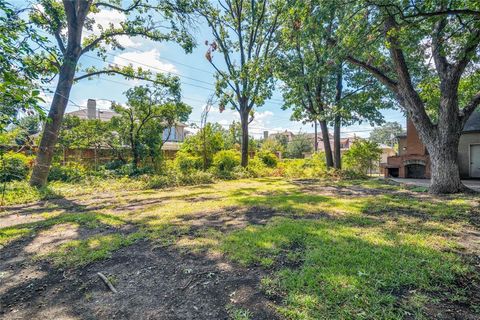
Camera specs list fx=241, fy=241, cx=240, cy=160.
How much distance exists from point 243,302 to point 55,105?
9805 millimetres

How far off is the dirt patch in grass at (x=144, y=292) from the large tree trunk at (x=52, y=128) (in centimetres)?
728

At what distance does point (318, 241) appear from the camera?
3.29 metres

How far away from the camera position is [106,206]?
20.0 ft

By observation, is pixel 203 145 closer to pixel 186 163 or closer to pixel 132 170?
pixel 186 163

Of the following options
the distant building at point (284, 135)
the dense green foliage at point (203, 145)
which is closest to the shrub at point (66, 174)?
the dense green foliage at point (203, 145)

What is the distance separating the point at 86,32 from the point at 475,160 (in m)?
18.9

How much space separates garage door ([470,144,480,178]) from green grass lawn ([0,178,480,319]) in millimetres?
7997

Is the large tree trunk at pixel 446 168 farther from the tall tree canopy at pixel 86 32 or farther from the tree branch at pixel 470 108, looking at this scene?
the tall tree canopy at pixel 86 32

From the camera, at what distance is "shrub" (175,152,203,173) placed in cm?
1221

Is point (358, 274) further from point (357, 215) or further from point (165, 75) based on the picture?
point (165, 75)

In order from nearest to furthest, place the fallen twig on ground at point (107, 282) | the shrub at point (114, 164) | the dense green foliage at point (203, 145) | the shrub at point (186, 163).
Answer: the fallen twig on ground at point (107, 282), the shrub at point (114, 164), the shrub at point (186, 163), the dense green foliage at point (203, 145)

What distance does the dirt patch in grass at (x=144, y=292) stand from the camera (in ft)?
6.39

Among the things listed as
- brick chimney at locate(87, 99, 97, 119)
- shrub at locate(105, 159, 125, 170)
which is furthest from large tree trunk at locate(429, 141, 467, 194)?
brick chimney at locate(87, 99, 97, 119)

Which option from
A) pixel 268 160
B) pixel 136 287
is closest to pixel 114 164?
pixel 268 160
